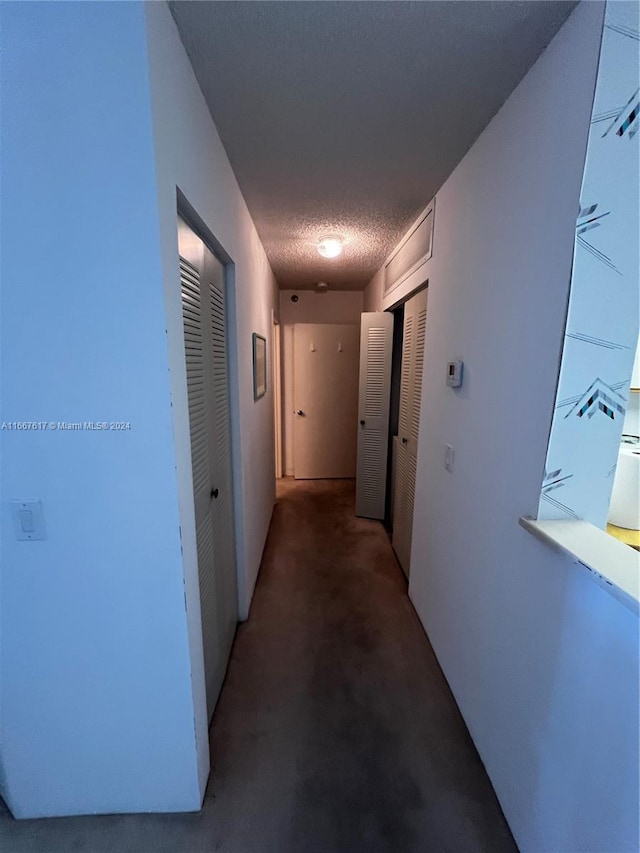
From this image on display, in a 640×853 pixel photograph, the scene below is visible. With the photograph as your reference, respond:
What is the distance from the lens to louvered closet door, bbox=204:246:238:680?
139 centimetres

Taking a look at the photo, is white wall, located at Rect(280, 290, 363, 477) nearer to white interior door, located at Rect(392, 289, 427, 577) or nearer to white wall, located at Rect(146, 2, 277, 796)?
white interior door, located at Rect(392, 289, 427, 577)

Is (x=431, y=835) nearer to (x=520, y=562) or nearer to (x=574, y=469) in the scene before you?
(x=520, y=562)

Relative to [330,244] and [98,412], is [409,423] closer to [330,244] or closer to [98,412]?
[330,244]

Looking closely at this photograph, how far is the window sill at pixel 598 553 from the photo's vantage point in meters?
0.65

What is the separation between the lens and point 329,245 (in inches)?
92.0

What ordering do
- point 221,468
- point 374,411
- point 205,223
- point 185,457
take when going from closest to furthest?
point 185,457 → point 205,223 → point 221,468 → point 374,411

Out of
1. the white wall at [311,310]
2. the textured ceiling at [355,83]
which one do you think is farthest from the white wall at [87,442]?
the white wall at [311,310]

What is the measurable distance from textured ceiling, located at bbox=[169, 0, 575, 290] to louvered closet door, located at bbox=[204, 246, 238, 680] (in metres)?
0.52

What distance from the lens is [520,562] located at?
1018 millimetres

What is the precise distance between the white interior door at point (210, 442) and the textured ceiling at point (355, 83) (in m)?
0.49

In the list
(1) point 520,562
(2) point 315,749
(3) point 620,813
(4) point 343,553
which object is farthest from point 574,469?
(4) point 343,553

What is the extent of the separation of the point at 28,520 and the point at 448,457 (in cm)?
154

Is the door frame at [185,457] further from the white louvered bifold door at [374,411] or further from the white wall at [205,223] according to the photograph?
the white louvered bifold door at [374,411]

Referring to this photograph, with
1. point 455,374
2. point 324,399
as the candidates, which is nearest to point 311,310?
point 324,399
